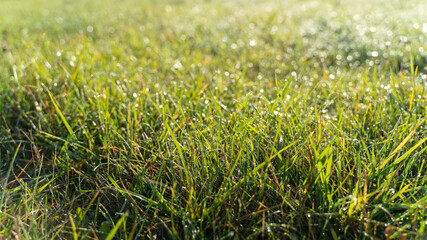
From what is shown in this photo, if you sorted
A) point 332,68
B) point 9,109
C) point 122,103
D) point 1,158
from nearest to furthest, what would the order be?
1. point 1,158
2. point 122,103
3. point 9,109
4. point 332,68

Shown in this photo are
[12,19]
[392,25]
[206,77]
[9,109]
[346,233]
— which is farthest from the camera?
[12,19]

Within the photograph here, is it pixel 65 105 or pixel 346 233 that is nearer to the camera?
pixel 346 233

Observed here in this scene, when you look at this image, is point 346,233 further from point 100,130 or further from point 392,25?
point 392,25

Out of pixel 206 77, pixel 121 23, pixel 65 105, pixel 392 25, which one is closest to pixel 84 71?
pixel 65 105

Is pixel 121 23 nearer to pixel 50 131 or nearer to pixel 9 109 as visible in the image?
pixel 9 109

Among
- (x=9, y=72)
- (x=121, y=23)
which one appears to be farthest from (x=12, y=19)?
(x=9, y=72)

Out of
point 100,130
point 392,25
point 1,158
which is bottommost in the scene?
point 1,158

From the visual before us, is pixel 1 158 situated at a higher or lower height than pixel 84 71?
lower
